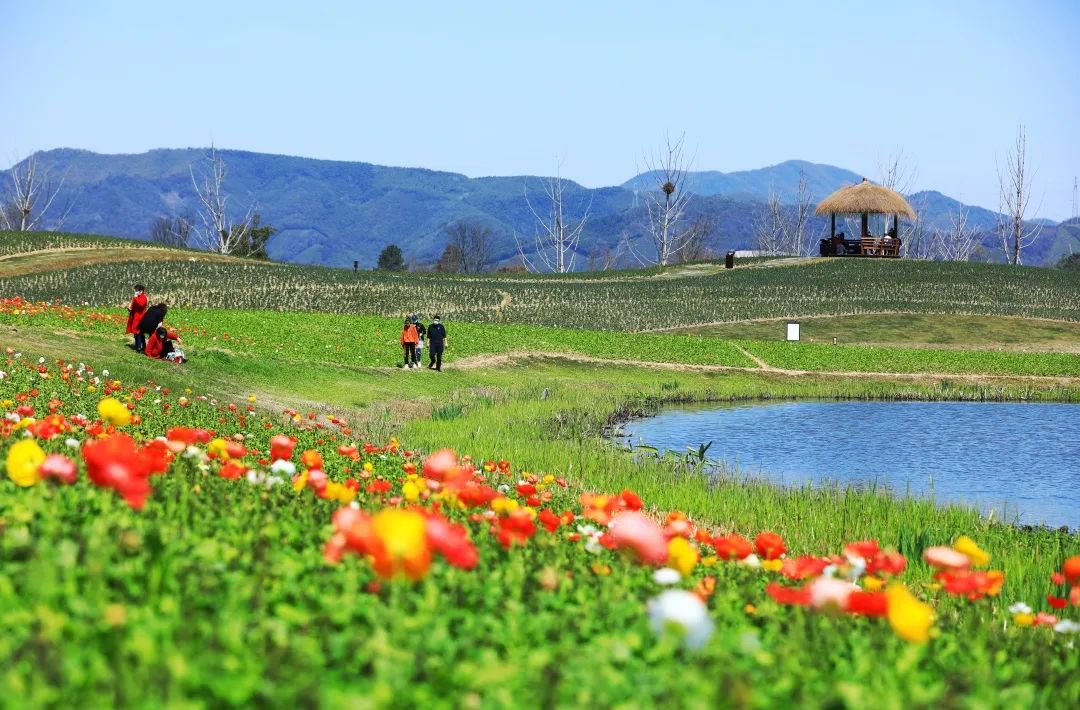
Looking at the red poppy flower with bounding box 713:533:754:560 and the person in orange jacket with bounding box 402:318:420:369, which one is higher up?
the red poppy flower with bounding box 713:533:754:560

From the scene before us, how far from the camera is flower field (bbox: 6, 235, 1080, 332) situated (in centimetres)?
5391

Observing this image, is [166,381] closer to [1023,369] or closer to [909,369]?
[909,369]

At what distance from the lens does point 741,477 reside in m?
19.0

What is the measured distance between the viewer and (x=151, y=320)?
26625mm

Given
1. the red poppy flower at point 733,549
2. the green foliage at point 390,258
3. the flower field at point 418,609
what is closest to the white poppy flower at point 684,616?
the flower field at point 418,609

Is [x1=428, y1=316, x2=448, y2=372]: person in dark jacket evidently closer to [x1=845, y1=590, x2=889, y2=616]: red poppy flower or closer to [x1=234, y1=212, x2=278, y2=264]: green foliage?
[x1=845, y1=590, x2=889, y2=616]: red poppy flower

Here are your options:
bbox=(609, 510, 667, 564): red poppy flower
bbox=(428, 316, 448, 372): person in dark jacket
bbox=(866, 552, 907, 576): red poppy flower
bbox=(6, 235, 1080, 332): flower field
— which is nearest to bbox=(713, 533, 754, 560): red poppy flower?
bbox=(866, 552, 907, 576): red poppy flower

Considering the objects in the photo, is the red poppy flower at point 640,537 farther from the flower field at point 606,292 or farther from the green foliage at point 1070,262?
the green foliage at point 1070,262

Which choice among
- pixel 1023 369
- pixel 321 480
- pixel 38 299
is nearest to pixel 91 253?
pixel 38 299

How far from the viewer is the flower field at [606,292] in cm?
5391

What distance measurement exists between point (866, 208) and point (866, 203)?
39 cm

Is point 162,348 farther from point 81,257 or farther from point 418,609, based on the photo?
point 81,257

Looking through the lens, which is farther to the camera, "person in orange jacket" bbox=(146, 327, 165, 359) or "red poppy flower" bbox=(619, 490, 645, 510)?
"person in orange jacket" bbox=(146, 327, 165, 359)

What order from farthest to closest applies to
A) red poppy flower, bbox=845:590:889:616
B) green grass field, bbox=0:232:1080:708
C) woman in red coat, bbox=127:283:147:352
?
woman in red coat, bbox=127:283:147:352 → red poppy flower, bbox=845:590:889:616 → green grass field, bbox=0:232:1080:708
